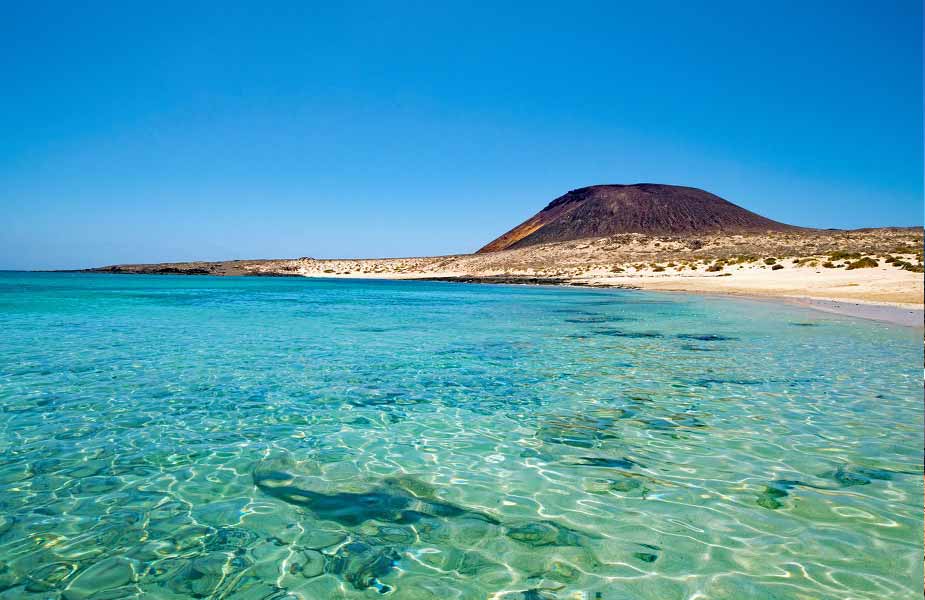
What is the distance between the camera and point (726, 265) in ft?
175

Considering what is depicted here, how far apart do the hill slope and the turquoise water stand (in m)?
116

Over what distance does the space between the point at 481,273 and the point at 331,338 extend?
7655cm

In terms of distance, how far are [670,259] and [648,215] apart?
264 feet

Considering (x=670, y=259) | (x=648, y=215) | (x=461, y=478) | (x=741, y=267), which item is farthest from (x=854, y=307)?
(x=648, y=215)

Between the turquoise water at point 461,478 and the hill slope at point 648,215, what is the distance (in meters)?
116

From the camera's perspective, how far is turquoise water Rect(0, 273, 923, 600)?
4156mm

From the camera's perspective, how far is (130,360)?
42.3ft

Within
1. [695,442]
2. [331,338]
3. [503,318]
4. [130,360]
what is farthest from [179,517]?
[503,318]

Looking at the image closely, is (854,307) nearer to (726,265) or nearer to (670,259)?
(726,265)

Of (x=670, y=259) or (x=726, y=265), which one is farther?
(x=670, y=259)

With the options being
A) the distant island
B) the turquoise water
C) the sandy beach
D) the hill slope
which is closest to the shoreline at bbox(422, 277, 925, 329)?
the sandy beach

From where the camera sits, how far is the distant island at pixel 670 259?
3731 cm

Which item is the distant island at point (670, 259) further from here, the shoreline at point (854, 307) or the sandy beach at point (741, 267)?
the shoreline at point (854, 307)

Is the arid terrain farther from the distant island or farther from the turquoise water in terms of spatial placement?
the turquoise water
